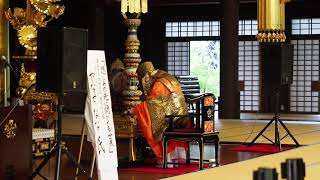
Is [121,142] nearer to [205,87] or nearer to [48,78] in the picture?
[48,78]

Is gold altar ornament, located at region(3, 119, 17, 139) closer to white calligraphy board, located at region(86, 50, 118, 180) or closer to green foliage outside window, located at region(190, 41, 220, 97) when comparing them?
white calligraphy board, located at region(86, 50, 118, 180)

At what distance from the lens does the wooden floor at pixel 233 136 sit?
6.15 meters

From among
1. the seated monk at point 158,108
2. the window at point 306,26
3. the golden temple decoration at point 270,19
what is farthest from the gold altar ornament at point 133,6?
the window at point 306,26

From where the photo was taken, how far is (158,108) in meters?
6.51

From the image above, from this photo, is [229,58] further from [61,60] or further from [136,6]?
[61,60]

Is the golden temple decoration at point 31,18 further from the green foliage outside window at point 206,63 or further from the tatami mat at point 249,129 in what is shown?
the green foliage outside window at point 206,63

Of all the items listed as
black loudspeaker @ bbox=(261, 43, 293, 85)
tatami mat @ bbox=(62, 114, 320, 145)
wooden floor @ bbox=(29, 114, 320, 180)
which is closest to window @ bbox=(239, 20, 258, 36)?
wooden floor @ bbox=(29, 114, 320, 180)

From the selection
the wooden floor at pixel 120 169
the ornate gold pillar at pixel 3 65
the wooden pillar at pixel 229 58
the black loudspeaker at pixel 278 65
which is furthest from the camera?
the wooden pillar at pixel 229 58

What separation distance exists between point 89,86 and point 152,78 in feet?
6.47

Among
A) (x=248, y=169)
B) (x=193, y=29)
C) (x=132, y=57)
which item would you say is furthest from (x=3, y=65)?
(x=193, y=29)

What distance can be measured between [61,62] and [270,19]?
3.57 meters

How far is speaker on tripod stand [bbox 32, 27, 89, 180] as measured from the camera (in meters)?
4.47

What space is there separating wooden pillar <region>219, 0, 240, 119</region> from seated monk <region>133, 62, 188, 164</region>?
231 inches

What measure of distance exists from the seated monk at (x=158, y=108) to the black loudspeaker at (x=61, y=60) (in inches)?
73.4
